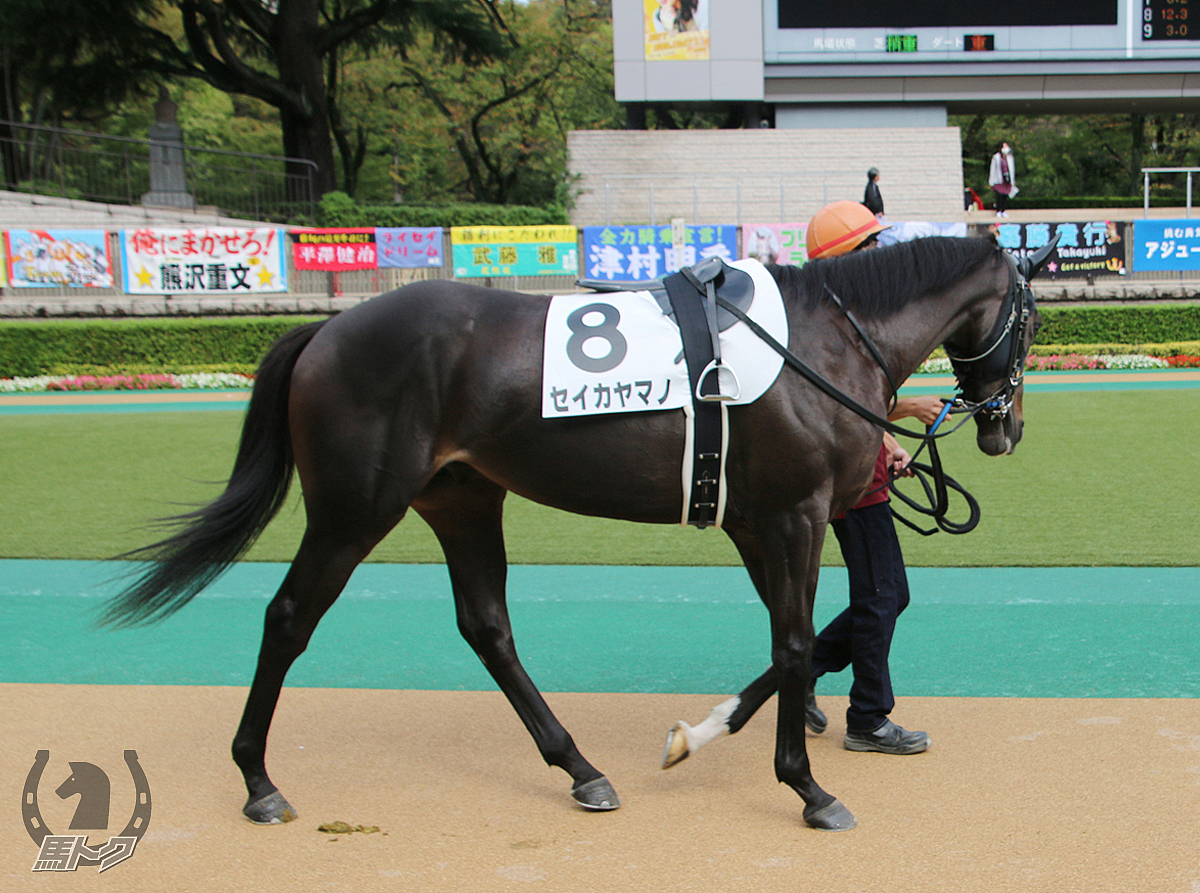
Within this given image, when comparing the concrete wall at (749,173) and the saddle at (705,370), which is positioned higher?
the concrete wall at (749,173)

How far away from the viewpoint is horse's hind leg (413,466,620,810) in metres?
3.42

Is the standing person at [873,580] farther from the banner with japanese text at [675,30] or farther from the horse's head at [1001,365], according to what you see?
the banner with japanese text at [675,30]

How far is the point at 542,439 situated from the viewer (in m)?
3.16

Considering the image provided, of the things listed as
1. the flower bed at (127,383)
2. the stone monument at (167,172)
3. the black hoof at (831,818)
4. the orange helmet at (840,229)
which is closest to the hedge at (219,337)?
the flower bed at (127,383)

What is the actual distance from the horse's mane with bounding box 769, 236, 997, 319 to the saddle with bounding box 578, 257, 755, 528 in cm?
20

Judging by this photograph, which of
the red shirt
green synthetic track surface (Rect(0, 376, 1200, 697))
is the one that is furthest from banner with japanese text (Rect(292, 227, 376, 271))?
the red shirt

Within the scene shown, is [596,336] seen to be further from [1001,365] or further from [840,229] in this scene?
[1001,365]

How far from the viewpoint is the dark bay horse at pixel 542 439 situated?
3125 millimetres

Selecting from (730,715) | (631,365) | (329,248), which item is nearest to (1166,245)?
(329,248)

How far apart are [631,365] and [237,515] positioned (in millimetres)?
1350

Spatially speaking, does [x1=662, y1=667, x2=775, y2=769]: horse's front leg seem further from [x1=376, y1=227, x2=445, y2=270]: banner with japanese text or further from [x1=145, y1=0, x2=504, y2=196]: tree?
[x1=145, y1=0, x2=504, y2=196]: tree

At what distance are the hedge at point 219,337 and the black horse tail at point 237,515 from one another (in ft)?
46.0

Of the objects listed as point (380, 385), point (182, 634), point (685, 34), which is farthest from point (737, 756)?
point (685, 34)

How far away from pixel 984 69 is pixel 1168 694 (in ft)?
80.1
